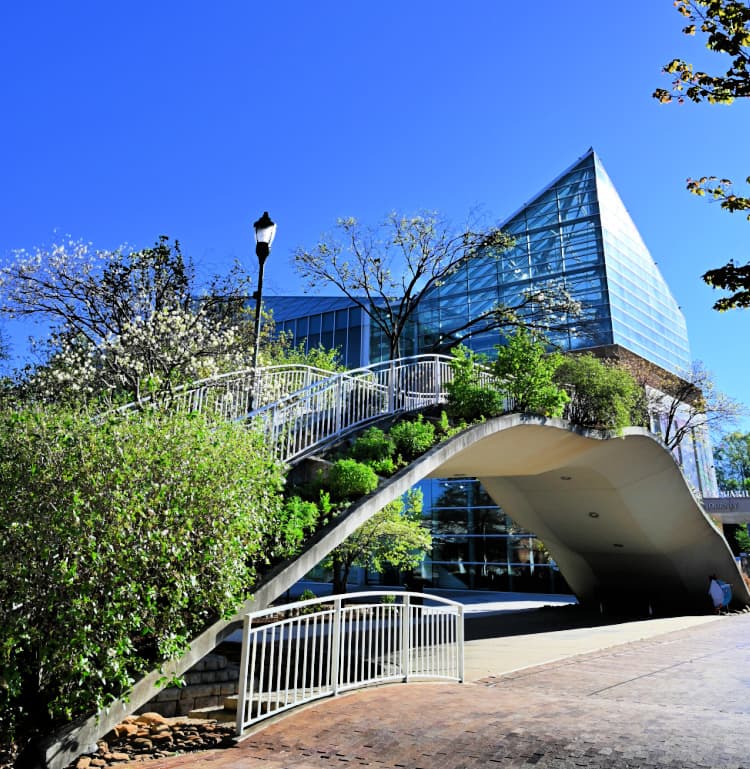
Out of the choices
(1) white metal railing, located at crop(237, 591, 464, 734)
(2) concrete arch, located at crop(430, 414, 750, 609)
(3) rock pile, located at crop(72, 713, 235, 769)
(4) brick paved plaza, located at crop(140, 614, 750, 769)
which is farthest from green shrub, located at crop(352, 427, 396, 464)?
(3) rock pile, located at crop(72, 713, 235, 769)

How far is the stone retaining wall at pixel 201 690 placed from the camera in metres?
6.96

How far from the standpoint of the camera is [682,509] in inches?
710

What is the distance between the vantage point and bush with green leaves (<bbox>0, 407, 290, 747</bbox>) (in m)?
4.65

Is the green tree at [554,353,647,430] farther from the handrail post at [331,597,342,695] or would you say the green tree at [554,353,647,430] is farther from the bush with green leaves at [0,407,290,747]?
the bush with green leaves at [0,407,290,747]

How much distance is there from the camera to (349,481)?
344 inches

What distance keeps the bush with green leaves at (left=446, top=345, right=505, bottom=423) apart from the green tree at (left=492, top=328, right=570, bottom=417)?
34 centimetres

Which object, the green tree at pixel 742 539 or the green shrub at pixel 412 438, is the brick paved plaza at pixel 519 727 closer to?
the green shrub at pixel 412 438

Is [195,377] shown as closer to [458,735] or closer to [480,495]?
[458,735]

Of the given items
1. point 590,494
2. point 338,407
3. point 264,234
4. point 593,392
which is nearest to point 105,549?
point 338,407

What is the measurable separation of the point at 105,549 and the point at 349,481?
4.20 meters

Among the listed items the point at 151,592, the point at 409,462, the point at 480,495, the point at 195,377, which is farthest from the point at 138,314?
the point at 480,495

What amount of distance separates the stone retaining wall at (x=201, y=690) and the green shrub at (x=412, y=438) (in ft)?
13.8

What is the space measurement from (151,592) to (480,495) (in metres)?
26.4

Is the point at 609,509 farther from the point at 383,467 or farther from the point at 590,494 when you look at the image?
the point at 383,467
